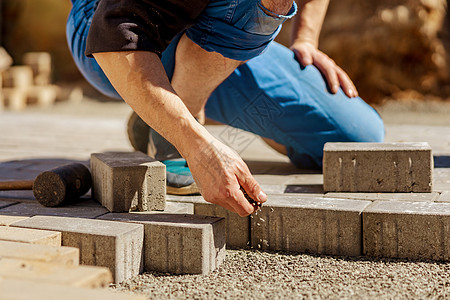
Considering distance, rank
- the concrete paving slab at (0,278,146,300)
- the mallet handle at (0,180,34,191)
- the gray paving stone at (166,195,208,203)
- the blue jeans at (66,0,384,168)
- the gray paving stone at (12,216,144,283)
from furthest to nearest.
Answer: the blue jeans at (66,0,384,168) < the mallet handle at (0,180,34,191) < the gray paving stone at (166,195,208,203) < the gray paving stone at (12,216,144,283) < the concrete paving slab at (0,278,146,300)

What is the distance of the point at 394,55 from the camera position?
9.09 metres

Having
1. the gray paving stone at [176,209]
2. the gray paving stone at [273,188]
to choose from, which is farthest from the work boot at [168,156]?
the gray paving stone at [273,188]

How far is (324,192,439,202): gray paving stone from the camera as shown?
224cm

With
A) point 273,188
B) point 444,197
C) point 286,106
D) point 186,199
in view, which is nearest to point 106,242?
point 186,199

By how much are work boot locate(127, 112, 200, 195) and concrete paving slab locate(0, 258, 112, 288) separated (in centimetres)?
100

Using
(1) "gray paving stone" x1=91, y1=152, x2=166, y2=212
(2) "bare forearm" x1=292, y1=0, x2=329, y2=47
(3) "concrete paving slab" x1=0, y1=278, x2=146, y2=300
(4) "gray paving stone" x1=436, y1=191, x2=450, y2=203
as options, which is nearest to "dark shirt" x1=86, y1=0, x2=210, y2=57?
(1) "gray paving stone" x1=91, y1=152, x2=166, y2=212

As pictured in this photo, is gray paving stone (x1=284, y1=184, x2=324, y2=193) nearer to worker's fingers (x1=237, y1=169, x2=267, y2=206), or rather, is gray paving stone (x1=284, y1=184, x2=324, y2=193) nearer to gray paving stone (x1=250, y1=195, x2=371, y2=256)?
gray paving stone (x1=250, y1=195, x2=371, y2=256)

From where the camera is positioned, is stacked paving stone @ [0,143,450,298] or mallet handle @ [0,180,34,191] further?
mallet handle @ [0,180,34,191]

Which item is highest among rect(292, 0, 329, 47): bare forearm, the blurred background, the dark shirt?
the blurred background

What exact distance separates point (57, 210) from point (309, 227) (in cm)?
95

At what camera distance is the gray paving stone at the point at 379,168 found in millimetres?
2354

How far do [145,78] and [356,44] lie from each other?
7.74 metres

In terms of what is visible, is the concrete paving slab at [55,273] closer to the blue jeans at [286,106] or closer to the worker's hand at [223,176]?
the worker's hand at [223,176]

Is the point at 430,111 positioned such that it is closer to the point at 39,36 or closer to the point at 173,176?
the point at 173,176
